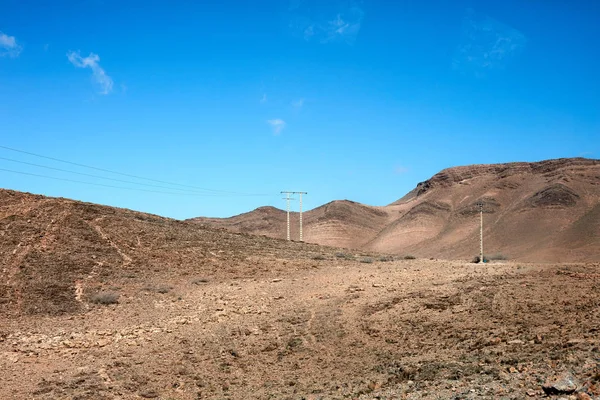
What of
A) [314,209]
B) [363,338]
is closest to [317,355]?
[363,338]

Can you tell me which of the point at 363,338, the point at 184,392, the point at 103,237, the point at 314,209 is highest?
the point at 314,209

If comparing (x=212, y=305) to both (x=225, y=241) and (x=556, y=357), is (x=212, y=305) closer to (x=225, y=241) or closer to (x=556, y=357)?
(x=556, y=357)

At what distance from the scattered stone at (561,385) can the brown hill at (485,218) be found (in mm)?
47531

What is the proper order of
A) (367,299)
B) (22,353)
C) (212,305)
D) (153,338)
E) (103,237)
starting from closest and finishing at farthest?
(22,353) < (153,338) < (367,299) < (212,305) < (103,237)

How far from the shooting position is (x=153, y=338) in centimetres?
1664

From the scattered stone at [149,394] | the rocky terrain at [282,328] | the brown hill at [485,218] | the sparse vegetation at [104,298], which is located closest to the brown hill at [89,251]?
the rocky terrain at [282,328]

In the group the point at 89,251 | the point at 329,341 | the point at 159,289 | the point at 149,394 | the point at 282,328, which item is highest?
the point at 89,251

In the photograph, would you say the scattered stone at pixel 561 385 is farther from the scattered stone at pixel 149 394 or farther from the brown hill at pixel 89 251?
the brown hill at pixel 89 251

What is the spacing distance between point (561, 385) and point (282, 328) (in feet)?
30.1

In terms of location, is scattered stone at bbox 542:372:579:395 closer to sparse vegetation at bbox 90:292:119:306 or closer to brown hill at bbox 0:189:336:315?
sparse vegetation at bbox 90:292:119:306

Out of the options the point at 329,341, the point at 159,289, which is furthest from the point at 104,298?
the point at 329,341

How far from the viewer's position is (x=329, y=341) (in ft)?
49.7

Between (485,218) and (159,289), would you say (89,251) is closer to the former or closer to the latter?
(159,289)

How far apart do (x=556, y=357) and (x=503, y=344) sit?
6.23 feet
